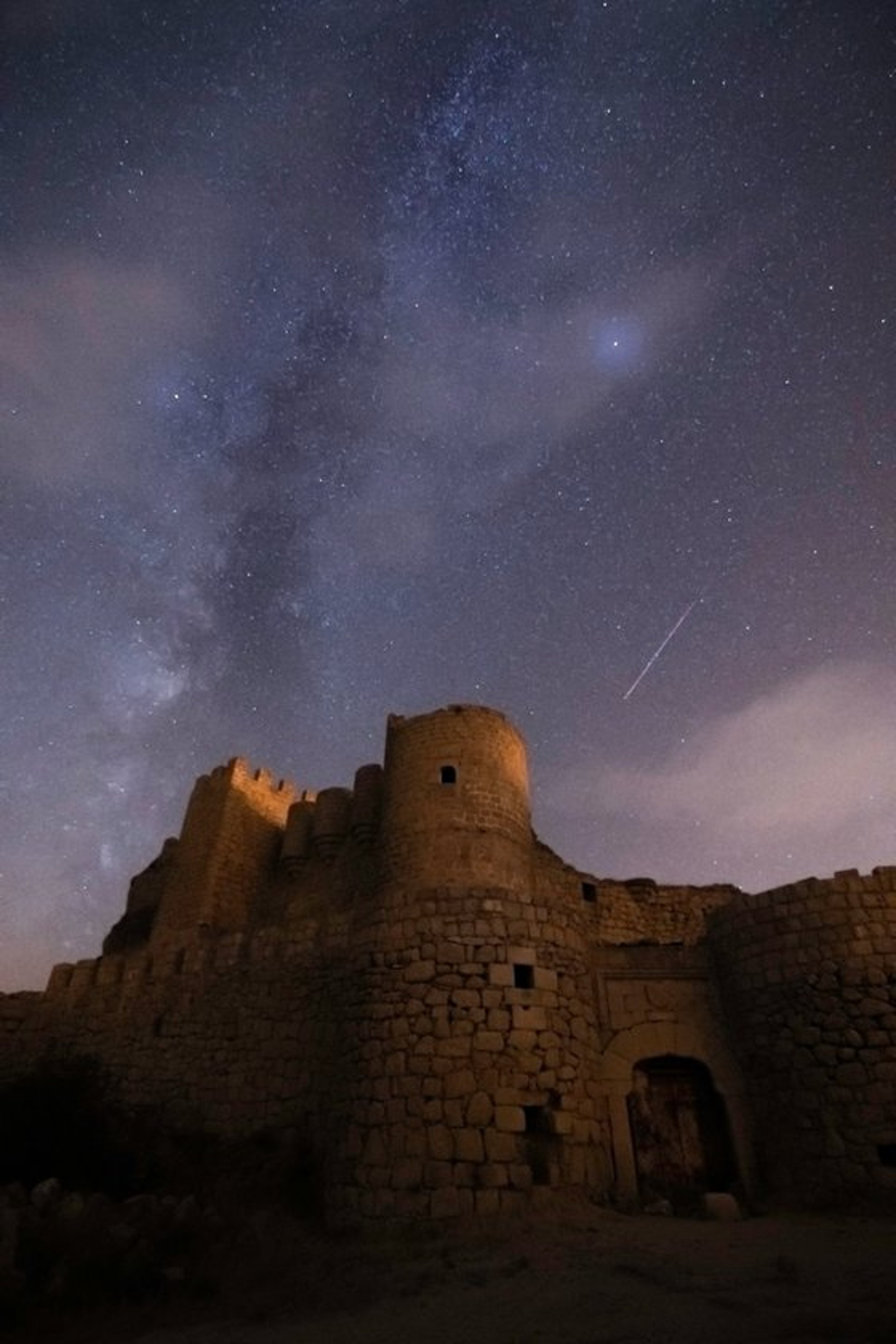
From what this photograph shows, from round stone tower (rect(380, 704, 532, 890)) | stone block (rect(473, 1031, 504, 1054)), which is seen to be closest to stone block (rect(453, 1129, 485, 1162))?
stone block (rect(473, 1031, 504, 1054))

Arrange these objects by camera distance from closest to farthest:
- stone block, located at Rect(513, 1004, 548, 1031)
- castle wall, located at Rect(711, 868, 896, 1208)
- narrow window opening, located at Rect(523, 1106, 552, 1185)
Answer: narrow window opening, located at Rect(523, 1106, 552, 1185) → castle wall, located at Rect(711, 868, 896, 1208) → stone block, located at Rect(513, 1004, 548, 1031)

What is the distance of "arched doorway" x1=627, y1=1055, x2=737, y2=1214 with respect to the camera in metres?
10.5

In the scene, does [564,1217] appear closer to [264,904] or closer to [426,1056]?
[426,1056]

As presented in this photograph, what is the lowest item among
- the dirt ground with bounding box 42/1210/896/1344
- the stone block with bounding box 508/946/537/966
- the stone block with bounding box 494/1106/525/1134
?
the dirt ground with bounding box 42/1210/896/1344

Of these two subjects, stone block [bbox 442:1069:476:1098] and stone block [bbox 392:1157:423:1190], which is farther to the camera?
stone block [bbox 442:1069:476:1098]

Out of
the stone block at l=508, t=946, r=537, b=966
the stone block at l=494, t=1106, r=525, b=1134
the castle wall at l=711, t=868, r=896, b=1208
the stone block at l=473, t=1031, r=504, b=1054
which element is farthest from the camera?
the stone block at l=508, t=946, r=537, b=966

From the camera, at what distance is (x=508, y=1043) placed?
9.87m

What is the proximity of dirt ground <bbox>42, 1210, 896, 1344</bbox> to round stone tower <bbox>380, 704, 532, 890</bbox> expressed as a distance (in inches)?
286

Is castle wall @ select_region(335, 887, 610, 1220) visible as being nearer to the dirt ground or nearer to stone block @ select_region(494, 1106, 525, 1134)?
stone block @ select_region(494, 1106, 525, 1134)

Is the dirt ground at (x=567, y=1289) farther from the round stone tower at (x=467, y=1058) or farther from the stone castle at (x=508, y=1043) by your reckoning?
the stone castle at (x=508, y=1043)

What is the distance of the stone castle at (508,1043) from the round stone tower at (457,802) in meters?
0.15

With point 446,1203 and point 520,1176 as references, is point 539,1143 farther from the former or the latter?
point 446,1203

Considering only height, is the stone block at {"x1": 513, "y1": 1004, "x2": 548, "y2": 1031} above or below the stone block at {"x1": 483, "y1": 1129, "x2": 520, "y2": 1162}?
above

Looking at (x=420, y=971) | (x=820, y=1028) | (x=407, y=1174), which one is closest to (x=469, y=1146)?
(x=407, y=1174)
